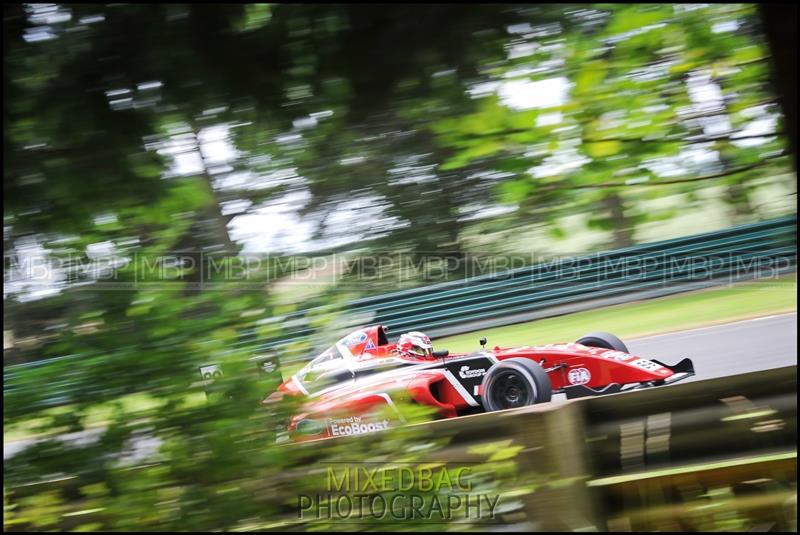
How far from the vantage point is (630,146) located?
2.23 meters

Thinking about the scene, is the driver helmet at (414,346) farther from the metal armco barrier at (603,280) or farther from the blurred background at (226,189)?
the blurred background at (226,189)

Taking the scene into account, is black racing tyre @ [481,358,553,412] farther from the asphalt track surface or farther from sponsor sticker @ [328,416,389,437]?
sponsor sticker @ [328,416,389,437]

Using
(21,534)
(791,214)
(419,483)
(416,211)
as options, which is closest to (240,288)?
(416,211)

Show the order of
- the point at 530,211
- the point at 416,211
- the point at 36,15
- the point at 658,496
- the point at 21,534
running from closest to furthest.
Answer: the point at 36,15 → the point at 21,534 → the point at 416,211 → the point at 530,211 → the point at 658,496

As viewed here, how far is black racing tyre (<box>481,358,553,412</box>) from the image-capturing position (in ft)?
13.2

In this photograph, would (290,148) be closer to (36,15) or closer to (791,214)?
(36,15)

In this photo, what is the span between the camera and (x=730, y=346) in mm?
5137

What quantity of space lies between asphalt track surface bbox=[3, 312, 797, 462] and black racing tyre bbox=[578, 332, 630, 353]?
1.38 ft

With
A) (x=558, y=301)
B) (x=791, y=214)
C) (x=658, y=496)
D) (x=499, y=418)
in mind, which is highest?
(x=791, y=214)

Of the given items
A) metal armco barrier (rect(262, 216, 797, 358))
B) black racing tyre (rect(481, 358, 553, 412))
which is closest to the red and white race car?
black racing tyre (rect(481, 358, 553, 412))

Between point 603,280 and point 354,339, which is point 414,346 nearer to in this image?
point 603,280

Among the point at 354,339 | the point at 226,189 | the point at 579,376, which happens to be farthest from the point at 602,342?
the point at 226,189

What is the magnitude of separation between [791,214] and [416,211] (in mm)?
1361

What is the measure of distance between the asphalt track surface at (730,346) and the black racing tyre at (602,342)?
42 cm
